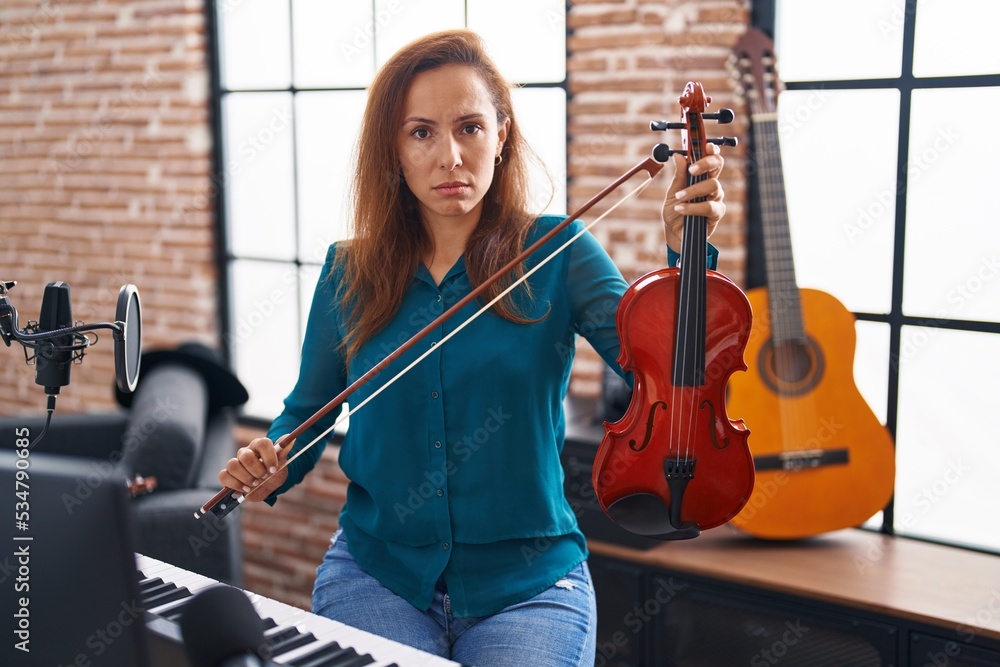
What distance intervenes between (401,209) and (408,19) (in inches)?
56.3

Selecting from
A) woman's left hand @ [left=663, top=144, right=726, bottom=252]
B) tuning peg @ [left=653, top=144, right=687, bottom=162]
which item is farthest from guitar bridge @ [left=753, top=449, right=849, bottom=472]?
tuning peg @ [left=653, top=144, right=687, bottom=162]

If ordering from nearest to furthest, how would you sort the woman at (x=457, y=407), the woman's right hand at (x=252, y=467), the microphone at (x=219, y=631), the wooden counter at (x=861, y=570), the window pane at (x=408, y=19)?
1. the microphone at (x=219, y=631)
2. the woman's right hand at (x=252, y=467)
3. the woman at (x=457, y=407)
4. the wooden counter at (x=861, y=570)
5. the window pane at (x=408, y=19)

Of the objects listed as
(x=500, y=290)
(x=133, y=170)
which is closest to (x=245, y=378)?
(x=133, y=170)

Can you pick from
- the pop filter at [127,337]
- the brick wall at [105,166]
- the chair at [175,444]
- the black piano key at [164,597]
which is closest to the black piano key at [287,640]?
the black piano key at [164,597]

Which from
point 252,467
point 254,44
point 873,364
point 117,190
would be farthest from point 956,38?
point 117,190

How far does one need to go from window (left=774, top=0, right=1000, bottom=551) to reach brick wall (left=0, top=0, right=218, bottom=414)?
1.99 meters

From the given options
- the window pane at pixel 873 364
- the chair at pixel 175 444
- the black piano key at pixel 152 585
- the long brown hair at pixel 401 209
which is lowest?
the chair at pixel 175 444

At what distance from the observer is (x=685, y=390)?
141 centimetres

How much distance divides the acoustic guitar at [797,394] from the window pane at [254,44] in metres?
1.67

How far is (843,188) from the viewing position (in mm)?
2381

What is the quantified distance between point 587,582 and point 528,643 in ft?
0.65

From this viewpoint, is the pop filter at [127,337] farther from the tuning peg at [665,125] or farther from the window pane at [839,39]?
the window pane at [839,39]

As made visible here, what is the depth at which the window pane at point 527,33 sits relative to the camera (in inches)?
107

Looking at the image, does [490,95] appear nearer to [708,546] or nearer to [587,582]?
[587,582]
